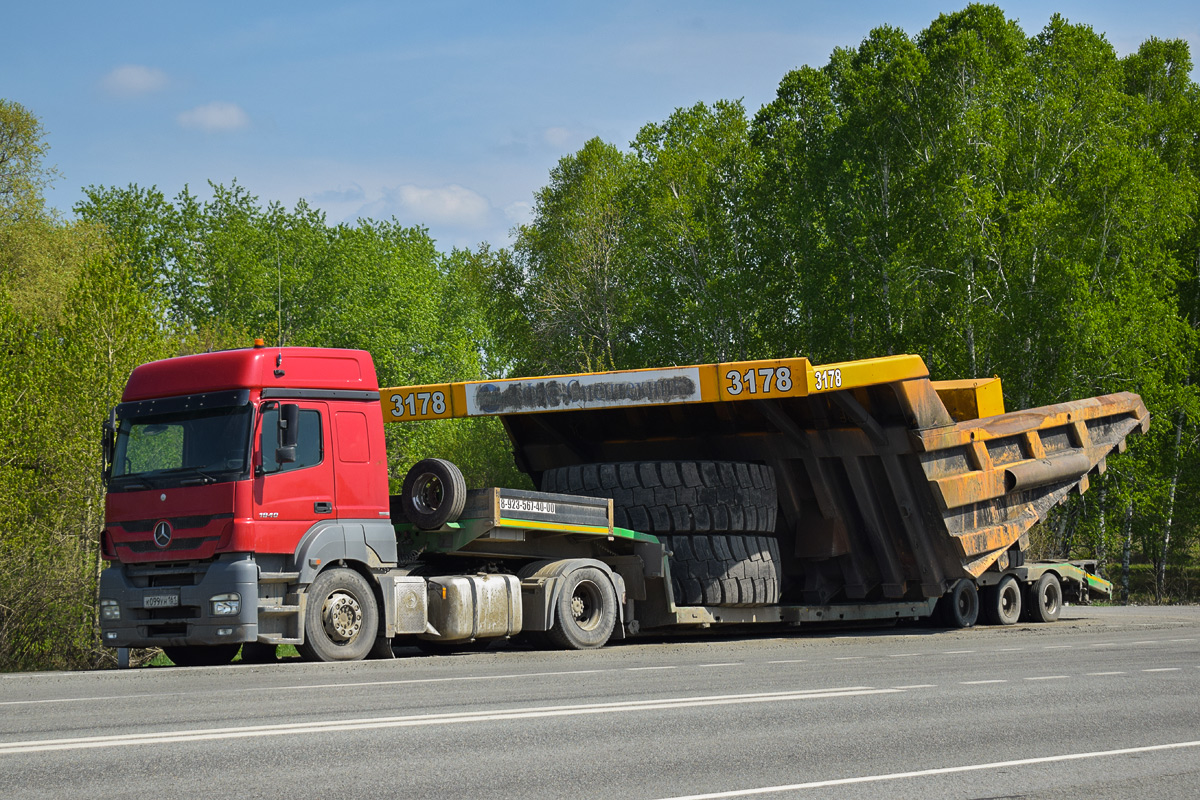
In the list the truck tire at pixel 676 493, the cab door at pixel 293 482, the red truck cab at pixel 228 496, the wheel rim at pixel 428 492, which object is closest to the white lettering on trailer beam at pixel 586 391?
the truck tire at pixel 676 493

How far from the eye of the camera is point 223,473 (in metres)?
11.2

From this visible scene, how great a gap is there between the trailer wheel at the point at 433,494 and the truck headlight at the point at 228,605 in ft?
7.54

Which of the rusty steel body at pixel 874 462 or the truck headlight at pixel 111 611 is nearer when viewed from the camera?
the truck headlight at pixel 111 611

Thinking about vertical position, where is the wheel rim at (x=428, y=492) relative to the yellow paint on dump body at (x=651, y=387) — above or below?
below

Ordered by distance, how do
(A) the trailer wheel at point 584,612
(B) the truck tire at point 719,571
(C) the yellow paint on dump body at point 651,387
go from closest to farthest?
(A) the trailer wheel at point 584,612
(C) the yellow paint on dump body at point 651,387
(B) the truck tire at point 719,571

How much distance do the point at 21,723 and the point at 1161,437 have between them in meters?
32.1

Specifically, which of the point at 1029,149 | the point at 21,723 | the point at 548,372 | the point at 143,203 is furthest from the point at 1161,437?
the point at 143,203

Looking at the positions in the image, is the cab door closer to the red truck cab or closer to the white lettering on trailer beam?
the red truck cab

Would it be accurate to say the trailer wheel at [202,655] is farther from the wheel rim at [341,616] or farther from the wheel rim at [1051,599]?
the wheel rim at [1051,599]

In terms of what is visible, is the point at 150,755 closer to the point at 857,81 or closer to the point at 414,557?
the point at 414,557

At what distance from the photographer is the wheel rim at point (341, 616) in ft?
38.4

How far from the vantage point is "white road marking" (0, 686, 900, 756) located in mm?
6285

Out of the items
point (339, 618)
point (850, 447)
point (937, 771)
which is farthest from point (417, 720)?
point (850, 447)

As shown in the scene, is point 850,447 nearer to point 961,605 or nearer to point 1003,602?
point 961,605
